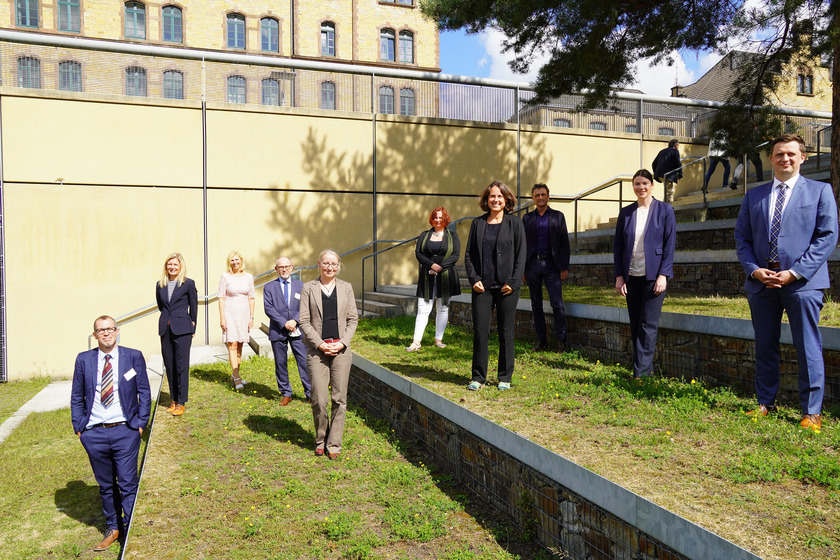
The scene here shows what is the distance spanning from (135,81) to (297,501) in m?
9.44

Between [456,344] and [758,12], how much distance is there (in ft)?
18.6

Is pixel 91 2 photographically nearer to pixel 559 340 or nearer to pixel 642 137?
pixel 642 137

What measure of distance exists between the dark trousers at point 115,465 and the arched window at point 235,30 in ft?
110

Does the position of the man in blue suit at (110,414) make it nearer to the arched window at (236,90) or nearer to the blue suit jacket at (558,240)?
the blue suit jacket at (558,240)

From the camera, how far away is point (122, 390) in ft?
15.3

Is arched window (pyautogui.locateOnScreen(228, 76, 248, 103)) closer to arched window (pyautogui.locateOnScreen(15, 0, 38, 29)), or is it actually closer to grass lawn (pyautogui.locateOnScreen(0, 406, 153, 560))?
grass lawn (pyautogui.locateOnScreen(0, 406, 153, 560))

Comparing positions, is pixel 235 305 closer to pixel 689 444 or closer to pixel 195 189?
pixel 195 189

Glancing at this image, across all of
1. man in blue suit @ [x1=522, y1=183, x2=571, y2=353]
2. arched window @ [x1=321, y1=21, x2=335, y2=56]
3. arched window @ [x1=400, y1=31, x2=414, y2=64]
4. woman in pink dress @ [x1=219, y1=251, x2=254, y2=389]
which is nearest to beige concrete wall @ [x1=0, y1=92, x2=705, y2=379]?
woman in pink dress @ [x1=219, y1=251, x2=254, y2=389]

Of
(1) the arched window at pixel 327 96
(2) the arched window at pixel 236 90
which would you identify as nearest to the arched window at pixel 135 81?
(2) the arched window at pixel 236 90

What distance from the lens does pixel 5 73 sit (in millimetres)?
10469

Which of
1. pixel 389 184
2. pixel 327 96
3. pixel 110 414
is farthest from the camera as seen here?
pixel 389 184

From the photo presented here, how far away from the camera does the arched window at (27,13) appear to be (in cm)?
3044

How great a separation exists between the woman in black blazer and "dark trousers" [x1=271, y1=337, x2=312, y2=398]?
2.74m

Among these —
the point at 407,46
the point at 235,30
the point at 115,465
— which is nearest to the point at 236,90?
the point at 115,465
